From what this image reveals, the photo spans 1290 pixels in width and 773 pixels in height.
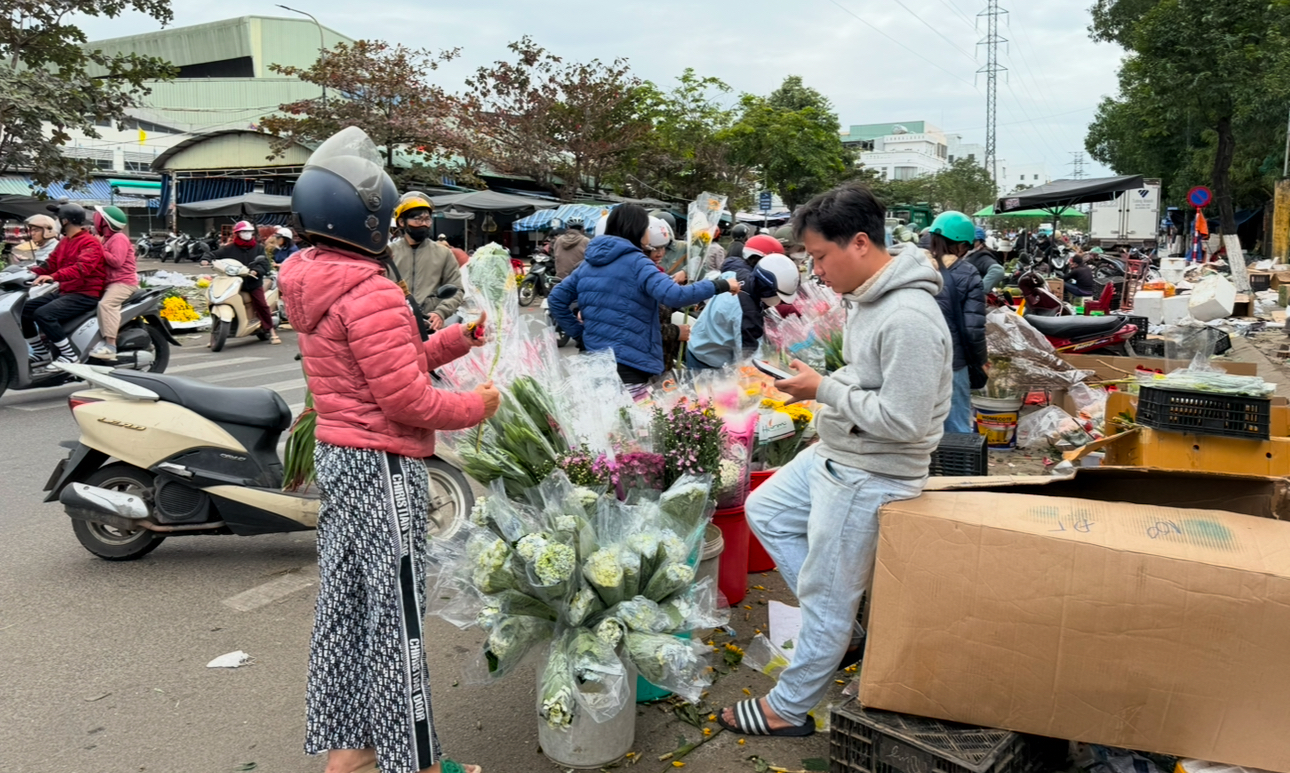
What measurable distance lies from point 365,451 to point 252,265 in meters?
11.7

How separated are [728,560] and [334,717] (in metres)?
1.82

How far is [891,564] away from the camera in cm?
273

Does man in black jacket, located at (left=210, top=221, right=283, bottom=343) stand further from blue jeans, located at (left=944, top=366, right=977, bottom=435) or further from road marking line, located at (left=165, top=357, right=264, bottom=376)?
blue jeans, located at (left=944, top=366, right=977, bottom=435)

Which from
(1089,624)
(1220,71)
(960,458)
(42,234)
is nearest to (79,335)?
(42,234)

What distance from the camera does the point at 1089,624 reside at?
8.28ft

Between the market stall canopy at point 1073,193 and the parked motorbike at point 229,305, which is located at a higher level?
the market stall canopy at point 1073,193

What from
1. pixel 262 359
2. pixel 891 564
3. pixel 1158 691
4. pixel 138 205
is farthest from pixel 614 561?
pixel 138 205

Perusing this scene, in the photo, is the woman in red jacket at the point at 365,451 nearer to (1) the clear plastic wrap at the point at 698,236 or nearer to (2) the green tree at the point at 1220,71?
(1) the clear plastic wrap at the point at 698,236

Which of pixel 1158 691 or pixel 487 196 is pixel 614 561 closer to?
pixel 1158 691

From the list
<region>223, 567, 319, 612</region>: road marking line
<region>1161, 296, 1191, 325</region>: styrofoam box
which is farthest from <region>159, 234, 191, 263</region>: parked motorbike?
<region>223, 567, 319, 612</region>: road marking line

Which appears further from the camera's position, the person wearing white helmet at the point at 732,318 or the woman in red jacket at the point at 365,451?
the person wearing white helmet at the point at 732,318

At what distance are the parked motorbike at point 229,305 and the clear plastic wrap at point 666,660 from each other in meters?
11.1

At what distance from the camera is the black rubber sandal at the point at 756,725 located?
305 cm

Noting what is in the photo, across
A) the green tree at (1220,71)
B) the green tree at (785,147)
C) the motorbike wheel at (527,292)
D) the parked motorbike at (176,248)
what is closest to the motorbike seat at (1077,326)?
the green tree at (1220,71)
